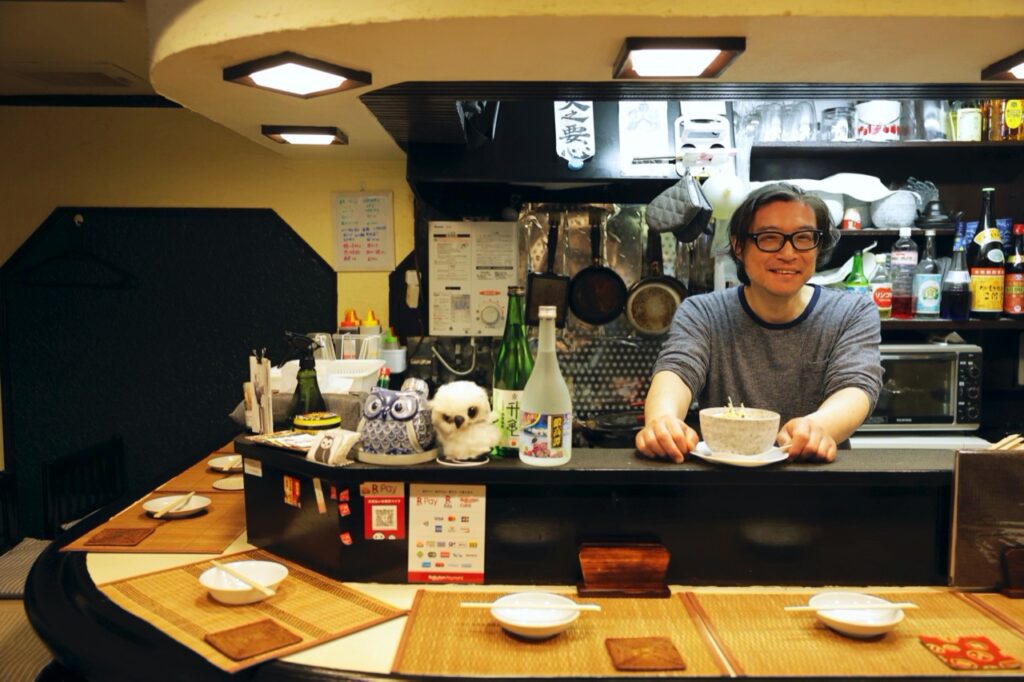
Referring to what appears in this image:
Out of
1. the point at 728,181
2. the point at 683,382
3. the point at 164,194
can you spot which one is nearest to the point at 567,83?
the point at 683,382

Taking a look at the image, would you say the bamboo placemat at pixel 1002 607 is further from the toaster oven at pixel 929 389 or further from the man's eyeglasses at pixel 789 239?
the toaster oven at pixel 929 389

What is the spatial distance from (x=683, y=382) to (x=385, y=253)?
6.79 ft

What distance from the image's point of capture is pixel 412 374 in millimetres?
3629

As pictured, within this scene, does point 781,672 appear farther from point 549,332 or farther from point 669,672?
point 549,332

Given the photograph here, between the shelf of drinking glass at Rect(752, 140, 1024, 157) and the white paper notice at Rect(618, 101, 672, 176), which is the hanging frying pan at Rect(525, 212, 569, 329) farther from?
the shelf of drinking glass at Rect(752, 140, 1024, 157)

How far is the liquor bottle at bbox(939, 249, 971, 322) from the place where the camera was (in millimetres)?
3352

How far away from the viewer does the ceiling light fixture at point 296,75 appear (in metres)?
1.78

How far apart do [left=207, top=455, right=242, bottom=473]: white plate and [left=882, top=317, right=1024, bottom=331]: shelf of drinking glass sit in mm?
2749

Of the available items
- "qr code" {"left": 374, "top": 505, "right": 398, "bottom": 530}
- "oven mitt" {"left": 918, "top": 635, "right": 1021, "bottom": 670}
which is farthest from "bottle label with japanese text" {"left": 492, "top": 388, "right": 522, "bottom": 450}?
"oven mitt" {"left": 918, "top": 635, "right": 1021, "bottom": 670}

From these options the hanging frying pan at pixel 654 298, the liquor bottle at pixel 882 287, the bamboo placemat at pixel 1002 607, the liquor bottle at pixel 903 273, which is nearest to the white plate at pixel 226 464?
the hanging frying pan at pixel 654 298

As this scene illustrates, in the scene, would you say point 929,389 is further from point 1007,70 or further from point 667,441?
point 667,441

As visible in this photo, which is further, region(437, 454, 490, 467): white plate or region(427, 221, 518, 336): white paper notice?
region(427, 221, 518, 336): white paper notice

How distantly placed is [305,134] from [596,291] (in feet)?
4.88

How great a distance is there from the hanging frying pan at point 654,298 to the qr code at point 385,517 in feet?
7.39
